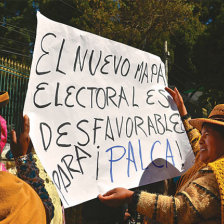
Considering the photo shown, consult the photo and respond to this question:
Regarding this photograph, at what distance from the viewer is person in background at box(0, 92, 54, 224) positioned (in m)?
1.10

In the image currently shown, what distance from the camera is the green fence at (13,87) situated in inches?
207

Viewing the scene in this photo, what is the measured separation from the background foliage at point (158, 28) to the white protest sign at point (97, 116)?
14.4 feet

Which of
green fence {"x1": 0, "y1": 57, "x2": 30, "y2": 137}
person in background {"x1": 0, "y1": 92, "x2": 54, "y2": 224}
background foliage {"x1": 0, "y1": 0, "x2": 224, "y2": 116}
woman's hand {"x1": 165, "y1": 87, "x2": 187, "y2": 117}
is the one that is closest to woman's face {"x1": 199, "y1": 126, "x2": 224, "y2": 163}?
woman's hand {"x1": 165, "y1": 87, "x2": 187, "y2": 117}

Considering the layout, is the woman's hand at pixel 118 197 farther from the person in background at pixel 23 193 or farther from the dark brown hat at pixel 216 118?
the dark brown hat at pixel 216 118

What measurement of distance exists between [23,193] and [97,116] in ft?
2.32

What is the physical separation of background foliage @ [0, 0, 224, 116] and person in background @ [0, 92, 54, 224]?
210 inches

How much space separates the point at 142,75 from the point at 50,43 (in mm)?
833

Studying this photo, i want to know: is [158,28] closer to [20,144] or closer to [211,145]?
[211,145]

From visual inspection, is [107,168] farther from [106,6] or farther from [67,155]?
[106,6]

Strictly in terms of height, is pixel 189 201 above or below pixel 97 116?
below

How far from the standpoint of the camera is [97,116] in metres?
1.73

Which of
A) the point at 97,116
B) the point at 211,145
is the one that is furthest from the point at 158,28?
the point at 211,145

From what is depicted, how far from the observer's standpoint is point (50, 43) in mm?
1609

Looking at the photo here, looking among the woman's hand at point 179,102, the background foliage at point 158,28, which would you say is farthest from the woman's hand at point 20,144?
the background foliage at point 158,28
